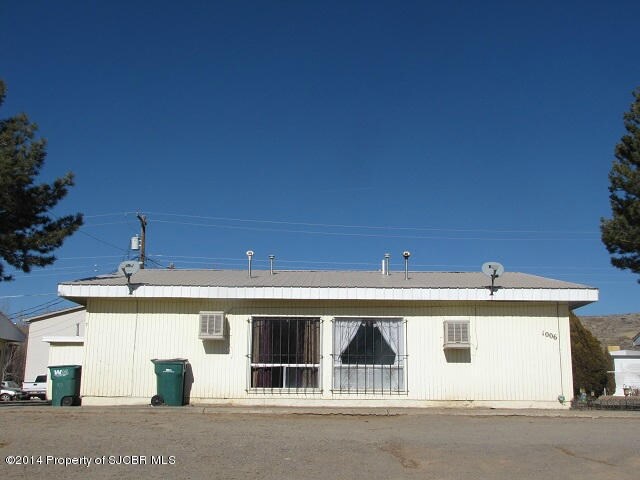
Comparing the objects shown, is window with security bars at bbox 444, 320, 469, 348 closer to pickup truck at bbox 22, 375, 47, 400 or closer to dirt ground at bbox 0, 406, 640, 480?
dirt ground at bbox 0, 406, 640, 480

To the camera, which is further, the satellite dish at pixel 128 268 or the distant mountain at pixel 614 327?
the distant mountain at pixel 614 327

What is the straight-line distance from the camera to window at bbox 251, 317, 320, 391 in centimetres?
1520

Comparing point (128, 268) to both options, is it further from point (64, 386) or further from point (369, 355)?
point (369, 355)

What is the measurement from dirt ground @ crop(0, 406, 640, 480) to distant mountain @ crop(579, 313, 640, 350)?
42.9 metres

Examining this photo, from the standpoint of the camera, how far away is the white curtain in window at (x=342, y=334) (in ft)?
50.3

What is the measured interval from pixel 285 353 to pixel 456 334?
12.8ft

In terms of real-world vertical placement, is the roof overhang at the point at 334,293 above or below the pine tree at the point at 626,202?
below

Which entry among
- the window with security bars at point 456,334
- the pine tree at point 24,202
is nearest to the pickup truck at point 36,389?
the pine tree at point 24,202

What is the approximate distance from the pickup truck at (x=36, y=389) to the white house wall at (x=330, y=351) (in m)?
22.9

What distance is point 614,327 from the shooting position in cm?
5909

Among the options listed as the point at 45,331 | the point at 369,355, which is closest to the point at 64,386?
the point at 369,355

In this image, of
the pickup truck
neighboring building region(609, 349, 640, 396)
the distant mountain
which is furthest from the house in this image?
the distant mountain

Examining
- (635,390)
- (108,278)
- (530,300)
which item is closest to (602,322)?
(635,390)

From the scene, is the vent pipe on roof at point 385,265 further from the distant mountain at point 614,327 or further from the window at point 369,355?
the distant mountain at point 614,327
